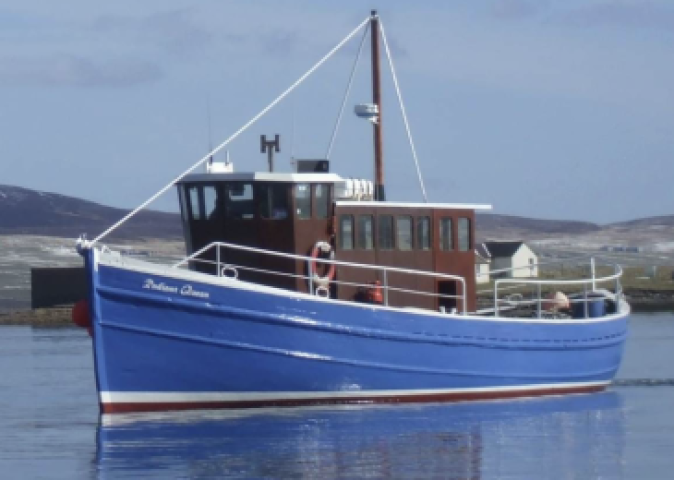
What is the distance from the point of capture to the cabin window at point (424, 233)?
23.2 metres

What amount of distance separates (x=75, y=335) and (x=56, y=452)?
1060 inches

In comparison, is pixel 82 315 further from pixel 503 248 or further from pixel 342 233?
pixel 503 248

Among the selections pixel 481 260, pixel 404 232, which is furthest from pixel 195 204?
pixel 481 260

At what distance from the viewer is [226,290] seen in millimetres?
19938

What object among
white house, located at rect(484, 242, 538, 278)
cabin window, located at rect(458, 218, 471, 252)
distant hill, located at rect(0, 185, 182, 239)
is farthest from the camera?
distant hill, located at rect(0, 185, 182, 239)

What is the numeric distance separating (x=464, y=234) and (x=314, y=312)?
4361mm

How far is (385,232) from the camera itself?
22688 mm

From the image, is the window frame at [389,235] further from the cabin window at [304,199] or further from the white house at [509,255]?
the white house at [509,255]

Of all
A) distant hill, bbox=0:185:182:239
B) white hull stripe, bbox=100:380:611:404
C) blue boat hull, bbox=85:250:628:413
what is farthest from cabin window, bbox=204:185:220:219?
distant hill, bbox=0:185:182:239

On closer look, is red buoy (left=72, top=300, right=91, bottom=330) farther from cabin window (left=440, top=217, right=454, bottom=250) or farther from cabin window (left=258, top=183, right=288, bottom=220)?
cabin window (left=440, top=217, right=454, bottom=250)

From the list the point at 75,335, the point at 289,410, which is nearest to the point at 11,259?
the point at 75,335

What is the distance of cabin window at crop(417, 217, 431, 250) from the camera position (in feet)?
76.0

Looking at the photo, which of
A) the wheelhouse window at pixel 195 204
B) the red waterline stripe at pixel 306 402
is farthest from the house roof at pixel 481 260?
the wheelhouse window at pixel 195 204

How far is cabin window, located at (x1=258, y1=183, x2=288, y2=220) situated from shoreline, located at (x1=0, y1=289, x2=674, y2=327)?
102ft
